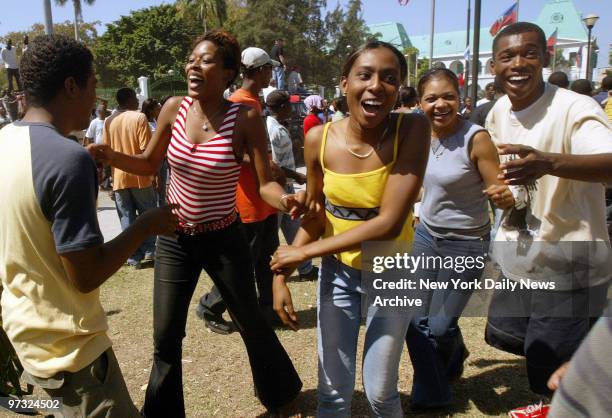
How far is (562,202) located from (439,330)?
1133 millimetres

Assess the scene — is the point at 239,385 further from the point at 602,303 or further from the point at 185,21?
the point at 185,21

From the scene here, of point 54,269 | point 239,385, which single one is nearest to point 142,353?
point 239,385

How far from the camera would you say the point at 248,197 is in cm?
411

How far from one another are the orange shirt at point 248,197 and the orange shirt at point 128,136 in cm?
261

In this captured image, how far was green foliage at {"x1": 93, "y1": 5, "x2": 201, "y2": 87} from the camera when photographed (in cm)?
4547

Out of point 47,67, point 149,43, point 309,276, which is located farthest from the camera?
point 149,43

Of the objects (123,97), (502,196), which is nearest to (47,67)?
(502,196)

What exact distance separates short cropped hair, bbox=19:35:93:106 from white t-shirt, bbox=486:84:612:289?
6.54ft

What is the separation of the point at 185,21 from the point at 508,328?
48765mm

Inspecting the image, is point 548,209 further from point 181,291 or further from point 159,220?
point 181,291

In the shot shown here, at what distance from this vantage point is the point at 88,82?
6.11 feet

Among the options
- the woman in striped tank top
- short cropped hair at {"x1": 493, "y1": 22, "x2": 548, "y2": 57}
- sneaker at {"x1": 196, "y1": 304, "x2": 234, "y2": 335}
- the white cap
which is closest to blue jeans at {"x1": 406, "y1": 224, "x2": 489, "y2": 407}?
the woman in striped tank top

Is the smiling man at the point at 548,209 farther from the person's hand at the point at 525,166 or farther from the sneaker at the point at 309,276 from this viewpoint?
the sneaker at the point at 309,276

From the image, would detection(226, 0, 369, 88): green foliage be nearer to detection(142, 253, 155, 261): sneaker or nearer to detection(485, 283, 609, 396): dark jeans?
detection(142, 253, 155, 261): sneaker
